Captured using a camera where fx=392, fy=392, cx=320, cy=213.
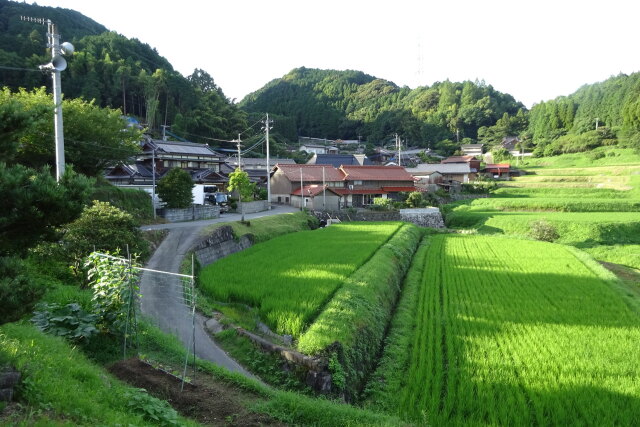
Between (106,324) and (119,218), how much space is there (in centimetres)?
488

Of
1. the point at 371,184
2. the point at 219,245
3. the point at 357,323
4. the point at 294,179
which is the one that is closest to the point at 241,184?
the point at 219,245

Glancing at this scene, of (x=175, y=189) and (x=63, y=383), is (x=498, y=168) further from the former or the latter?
(x=63, y=383)

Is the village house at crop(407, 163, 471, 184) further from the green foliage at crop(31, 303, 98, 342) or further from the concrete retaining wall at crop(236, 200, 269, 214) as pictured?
the green foliage at crop(31, 303, 98, 342)

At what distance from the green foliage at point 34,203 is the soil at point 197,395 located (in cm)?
283

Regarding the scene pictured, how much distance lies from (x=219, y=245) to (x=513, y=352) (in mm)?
13198

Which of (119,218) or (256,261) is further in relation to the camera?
(256,261)

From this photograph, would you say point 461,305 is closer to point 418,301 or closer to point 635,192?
point 418,301

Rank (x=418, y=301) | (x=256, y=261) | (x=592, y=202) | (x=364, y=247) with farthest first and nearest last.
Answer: (x=592, y=202) → (x=364, y=247) → (x=256, y=261) → (x=418, y=301)

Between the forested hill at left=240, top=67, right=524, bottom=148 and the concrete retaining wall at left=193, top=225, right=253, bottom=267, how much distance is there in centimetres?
6688

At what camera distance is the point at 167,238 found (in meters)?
17.8

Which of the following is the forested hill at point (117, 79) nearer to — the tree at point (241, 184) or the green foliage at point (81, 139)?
the tree at point (241, 184)

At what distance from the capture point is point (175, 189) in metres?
23.1

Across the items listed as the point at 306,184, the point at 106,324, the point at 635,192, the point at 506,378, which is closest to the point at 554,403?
the point at 506,378

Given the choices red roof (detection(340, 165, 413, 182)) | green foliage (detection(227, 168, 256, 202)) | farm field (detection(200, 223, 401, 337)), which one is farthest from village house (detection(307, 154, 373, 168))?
farm field (detection(200, 223, 401, 337))
